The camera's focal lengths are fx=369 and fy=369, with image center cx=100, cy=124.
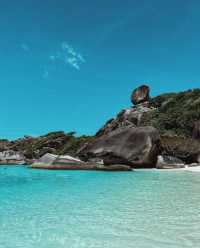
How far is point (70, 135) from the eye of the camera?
6081 centimetres

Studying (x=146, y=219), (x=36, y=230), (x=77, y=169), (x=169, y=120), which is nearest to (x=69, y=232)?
(x=36, y=230)

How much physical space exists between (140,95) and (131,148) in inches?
1567

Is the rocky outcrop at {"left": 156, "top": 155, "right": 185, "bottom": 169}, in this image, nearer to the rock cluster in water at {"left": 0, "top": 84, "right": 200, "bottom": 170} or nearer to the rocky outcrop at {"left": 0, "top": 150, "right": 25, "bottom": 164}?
the rock cluster in water at {"left": 0, "top": 84, "right": 200, "bottom": 170}

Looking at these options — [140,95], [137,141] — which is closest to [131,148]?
[137,141]

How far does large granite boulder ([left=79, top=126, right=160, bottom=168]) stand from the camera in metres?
27.8

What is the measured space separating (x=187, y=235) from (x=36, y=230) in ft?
8.11

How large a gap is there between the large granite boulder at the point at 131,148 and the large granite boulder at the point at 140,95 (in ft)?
122

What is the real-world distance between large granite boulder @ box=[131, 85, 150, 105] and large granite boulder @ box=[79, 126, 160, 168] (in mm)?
37276

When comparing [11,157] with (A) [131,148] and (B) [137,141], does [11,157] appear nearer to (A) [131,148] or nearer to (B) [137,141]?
(A) [131,148]

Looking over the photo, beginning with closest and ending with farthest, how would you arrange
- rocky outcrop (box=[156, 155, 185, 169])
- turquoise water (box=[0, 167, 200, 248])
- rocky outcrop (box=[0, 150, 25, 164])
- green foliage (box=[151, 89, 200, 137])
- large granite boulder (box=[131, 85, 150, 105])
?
turquoise water (box=[0, 167, 200, 248])
rocky outcrop (box=[156, 155, 185, 169])
green foliage (box=[151, 89, 200, 137])
rocky outcrop (box=[0, 150, 25, 164])
large granite boulder (box=[131, 85, 150, 105])

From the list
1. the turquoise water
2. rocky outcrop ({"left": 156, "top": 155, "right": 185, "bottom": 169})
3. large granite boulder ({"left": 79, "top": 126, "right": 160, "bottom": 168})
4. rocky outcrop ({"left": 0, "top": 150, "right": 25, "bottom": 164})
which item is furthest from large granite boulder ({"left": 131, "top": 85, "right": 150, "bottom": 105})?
the turquoise water

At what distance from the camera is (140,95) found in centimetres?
6675

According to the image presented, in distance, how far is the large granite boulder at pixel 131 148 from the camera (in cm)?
2783

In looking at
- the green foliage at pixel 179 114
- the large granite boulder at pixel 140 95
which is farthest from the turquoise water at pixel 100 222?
the large granite boulder at pixel 140 95
